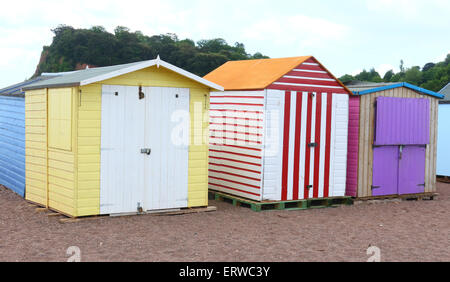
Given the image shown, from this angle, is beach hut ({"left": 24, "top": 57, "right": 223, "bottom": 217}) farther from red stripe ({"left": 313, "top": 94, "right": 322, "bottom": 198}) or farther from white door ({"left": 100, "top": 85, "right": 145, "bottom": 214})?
red stripe ({"left": 313, "top": 94, "right": 322, "bottom": 198})

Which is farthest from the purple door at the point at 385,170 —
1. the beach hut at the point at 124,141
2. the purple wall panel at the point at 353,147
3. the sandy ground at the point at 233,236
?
the beach hut at the point at 124,141

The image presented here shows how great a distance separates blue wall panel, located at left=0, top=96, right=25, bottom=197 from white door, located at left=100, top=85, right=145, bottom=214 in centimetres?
326

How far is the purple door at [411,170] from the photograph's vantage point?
12617mm

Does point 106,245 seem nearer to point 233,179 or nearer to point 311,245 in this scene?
point 311,245

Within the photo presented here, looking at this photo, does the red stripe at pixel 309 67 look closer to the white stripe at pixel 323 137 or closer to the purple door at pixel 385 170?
the white stripe at pixel 323 137

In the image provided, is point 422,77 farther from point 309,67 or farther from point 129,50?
point 309,67

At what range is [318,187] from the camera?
37.2 feet

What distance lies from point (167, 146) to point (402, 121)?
5573 millimetres

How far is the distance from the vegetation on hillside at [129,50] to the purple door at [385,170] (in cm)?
3558

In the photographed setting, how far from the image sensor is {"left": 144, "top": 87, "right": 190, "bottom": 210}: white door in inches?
384

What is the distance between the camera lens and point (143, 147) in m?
9.70

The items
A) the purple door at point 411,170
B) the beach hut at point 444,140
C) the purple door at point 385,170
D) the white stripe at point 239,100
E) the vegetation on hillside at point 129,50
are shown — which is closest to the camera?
the white stripe at point 239,100

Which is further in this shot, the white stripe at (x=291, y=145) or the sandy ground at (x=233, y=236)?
the white stripe at (x=291, y=145)

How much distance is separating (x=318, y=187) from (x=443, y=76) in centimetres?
3492
